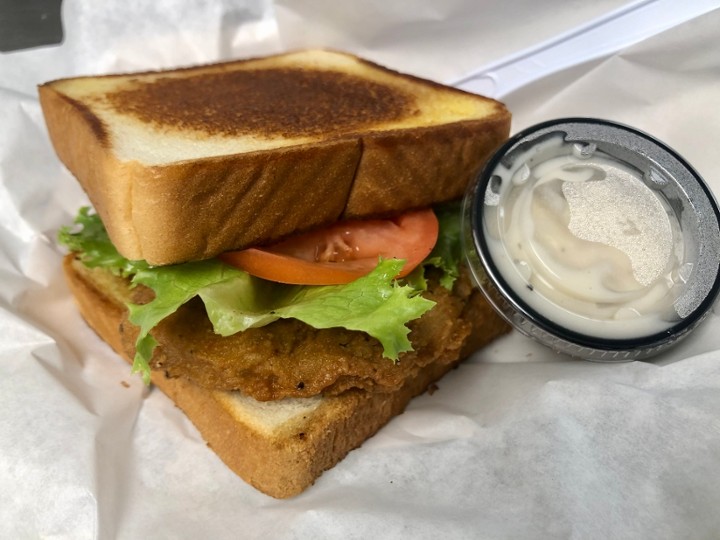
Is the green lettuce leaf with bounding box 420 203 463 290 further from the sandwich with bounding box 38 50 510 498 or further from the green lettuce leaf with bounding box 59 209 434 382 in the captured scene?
the green lettuce leaf with bounding box 59 209 434 382

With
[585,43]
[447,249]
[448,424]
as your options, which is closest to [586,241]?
[447,249]

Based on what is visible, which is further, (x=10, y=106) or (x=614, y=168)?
(x=10, y=106)

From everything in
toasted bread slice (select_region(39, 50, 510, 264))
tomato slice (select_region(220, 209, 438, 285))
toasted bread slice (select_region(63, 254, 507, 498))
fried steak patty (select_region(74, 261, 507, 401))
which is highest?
toasted bread slice (select_region(39, 50, 510, 264))

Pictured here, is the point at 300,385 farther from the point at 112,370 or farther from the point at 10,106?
the point at 10,106

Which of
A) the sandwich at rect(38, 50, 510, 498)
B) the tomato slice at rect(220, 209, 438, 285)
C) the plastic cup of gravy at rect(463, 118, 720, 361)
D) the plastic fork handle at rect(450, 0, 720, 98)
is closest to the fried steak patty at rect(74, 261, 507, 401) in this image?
the sandwich at rect(38, 50, 510, 498)

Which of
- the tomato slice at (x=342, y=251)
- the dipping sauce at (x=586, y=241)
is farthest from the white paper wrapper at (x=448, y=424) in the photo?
the tomato slice at (x=342, y=251)

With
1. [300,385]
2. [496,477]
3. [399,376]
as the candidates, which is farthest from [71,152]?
[496,477]

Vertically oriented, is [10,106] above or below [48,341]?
above
